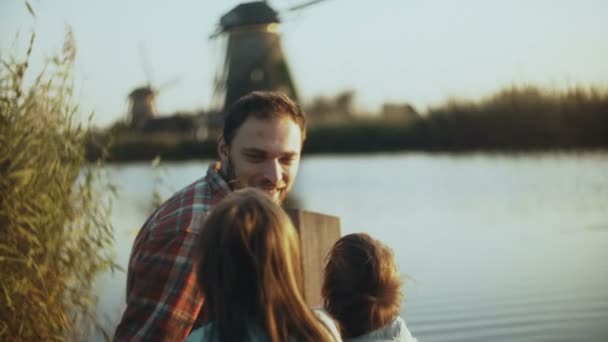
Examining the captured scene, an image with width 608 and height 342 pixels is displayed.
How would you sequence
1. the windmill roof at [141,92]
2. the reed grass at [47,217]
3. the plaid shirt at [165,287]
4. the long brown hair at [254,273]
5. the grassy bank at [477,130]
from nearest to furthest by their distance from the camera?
the long brown hair at [254,273], the plaid shirt at [165,287], the reed grass at [47,217], the grassy bank at [477,130], the windmill roof at [141,92]

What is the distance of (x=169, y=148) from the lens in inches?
1011

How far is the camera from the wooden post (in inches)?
107

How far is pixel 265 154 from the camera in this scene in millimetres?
2199

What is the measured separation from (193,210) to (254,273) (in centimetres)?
44

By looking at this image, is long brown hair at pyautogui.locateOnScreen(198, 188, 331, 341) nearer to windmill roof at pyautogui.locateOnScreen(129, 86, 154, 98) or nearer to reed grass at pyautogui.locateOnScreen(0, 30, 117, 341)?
reed grass at pyautogui.locateOnScreen(0, 30, 117, 341)

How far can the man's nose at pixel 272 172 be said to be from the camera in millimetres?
2184

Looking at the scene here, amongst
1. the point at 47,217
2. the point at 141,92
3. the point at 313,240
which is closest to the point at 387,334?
the point at 313,240

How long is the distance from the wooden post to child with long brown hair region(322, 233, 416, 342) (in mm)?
Answer: 367

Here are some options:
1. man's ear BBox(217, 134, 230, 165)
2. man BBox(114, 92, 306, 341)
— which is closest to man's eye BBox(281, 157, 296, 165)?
man BBox(114, 92, 306, 341)

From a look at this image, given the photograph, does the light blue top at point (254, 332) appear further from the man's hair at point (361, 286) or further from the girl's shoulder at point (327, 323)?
the man's hair at point (361, 286)

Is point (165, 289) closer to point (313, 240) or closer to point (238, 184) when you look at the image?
point (238, 184)

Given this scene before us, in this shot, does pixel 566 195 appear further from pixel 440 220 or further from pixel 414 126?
pixel 414 126

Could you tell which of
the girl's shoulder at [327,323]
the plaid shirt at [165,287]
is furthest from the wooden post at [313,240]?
the girl's shoulder at [327,323]

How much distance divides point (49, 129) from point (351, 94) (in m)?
24.3
